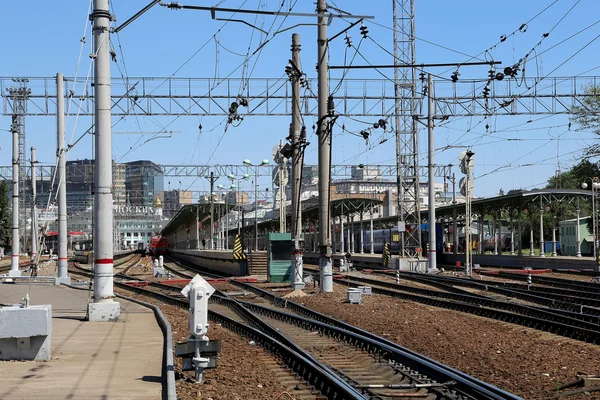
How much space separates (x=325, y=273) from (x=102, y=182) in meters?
10.2

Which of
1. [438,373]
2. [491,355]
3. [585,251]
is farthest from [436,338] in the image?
[585,251]

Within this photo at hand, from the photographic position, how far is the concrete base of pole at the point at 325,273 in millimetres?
25094

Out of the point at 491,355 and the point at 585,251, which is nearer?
the point at 491,355

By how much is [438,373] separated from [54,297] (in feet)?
55.3

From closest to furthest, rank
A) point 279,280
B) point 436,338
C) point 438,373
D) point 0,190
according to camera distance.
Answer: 1. point 438,373
2. point 436,338
3. point 279,280
4. point 0,190

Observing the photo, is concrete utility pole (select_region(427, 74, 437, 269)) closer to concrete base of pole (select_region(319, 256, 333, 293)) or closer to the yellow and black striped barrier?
the yellow and black striped barrier

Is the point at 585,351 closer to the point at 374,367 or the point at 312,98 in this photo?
the point at 374,367

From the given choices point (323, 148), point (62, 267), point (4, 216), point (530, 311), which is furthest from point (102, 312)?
point (4, 216)

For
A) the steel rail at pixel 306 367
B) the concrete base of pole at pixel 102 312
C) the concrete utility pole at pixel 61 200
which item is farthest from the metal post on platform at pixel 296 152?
the concrete base of pole at pixel 102 312

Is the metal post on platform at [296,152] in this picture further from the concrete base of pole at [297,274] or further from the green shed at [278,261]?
the green shed at [278,261]

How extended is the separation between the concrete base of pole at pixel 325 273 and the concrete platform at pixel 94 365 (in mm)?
8155

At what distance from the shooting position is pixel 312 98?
4069 centimetres

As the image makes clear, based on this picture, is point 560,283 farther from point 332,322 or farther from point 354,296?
point 332,322

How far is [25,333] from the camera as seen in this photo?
36.9ft
